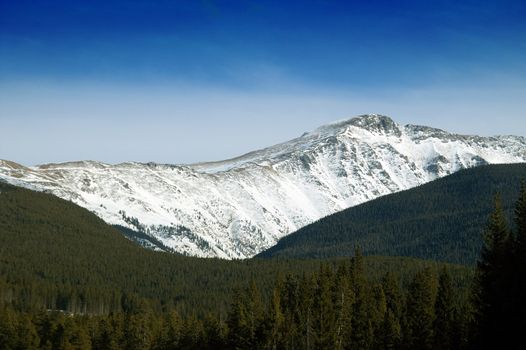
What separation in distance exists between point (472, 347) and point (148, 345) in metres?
70.8

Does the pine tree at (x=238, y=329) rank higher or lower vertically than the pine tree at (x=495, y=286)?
lower

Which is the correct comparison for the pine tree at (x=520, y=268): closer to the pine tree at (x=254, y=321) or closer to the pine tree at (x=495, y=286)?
the pine tree at (x=495, y=286)

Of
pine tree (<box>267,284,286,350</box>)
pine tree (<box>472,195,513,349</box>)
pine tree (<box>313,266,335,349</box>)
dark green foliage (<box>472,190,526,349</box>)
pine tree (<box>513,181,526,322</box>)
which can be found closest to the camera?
pine tree (<box>513,181,526,322</box>)

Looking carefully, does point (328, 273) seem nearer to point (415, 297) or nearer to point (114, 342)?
point (415, 297)

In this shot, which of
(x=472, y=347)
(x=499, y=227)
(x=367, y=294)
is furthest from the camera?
(x=367, y=294)

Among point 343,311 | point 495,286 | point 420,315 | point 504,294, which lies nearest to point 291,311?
point 343,311

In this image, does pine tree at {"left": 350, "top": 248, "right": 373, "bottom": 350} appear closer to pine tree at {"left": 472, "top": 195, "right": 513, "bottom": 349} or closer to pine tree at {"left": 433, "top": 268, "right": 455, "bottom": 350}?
pine tree at {"left": 433, "top": 268, "right": 455, "bottom": 350}

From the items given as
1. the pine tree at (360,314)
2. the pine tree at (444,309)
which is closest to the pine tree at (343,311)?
the pine tree at (360,314)

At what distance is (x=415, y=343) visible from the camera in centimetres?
10106

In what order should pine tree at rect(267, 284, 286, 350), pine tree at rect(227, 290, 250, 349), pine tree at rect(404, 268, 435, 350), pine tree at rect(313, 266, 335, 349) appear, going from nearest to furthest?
pine tree at rect(313, 266, 335, 349)
pine tree at rect(267, 284, 286, 350)
pine tree at rect(404, 268, 435, 350)
pine tree at rect(227, 290, 250, 349)

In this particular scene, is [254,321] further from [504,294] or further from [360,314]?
[504,294]

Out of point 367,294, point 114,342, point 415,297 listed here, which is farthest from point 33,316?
point 415,297

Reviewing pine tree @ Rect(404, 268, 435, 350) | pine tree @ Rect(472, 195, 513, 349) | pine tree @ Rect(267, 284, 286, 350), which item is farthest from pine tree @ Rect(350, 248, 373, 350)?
pine tree @ Rect(472, 195, 513, 349)

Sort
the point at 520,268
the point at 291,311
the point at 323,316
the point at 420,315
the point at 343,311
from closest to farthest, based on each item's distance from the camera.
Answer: the point at 520,268 < the point at 323,316 < the point at 343,311 < the point at 420,315 < the point at 291,311
